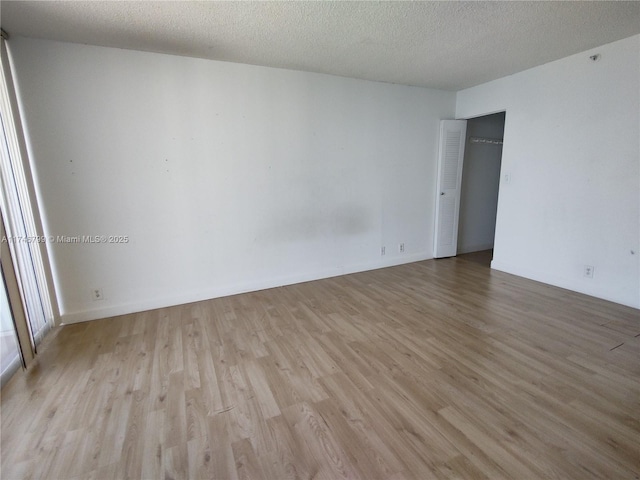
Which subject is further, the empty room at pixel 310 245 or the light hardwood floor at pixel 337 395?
the empty room at pixel 310 245

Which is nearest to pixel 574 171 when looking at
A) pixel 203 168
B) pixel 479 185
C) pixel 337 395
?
pixel 479 185

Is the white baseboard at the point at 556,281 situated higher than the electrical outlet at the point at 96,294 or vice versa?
the electrical outlet at the point at 96,294

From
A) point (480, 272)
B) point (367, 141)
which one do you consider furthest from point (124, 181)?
point (480, 272)

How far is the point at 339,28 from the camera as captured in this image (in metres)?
2.40

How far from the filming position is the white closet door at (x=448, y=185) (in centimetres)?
438

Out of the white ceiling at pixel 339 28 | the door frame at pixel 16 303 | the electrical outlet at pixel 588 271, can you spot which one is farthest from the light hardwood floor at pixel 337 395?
the white ceiling at pixel 339 28

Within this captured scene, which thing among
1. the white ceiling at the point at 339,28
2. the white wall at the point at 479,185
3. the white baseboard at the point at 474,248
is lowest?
the white baseboard at the point at 474,248

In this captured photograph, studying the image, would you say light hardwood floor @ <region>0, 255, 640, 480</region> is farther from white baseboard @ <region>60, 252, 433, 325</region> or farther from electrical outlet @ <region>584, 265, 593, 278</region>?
electrical outlet @ <region>584, 265, 593, 278</region>

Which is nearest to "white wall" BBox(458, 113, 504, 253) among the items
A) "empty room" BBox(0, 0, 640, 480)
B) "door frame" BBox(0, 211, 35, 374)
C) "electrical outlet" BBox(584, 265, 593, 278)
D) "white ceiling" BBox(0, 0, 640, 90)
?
"empty room" BBox(0, 0, 640, 480)

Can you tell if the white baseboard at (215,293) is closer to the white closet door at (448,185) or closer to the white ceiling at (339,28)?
the white closet door at (448,185)

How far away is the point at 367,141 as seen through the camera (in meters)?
3.93

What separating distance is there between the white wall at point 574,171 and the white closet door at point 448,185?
49cm

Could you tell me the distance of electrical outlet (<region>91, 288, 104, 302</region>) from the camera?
2.86 meters

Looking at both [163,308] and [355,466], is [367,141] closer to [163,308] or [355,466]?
[163,308]
